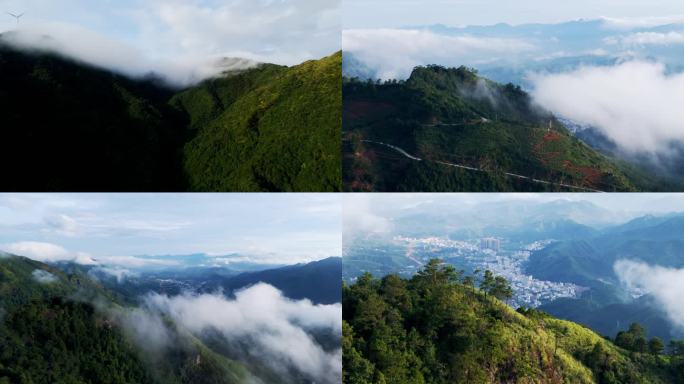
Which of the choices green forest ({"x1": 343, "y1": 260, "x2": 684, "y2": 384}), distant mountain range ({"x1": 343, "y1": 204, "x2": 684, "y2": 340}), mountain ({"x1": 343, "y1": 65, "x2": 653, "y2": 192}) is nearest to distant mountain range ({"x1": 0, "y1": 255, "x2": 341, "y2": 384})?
green forest ({"x1": 343, "y1": 260, "x2": 684, "y2": 384})

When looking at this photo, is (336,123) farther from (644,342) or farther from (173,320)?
(644,342)

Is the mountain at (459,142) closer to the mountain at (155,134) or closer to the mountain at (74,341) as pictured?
the mountain at (155,134)

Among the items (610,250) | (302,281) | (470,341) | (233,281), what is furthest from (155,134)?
(610,250)

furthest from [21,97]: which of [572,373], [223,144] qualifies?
[572,373]

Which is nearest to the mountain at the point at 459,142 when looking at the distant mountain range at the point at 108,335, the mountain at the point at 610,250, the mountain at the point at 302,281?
the mountain at the point at 610,250

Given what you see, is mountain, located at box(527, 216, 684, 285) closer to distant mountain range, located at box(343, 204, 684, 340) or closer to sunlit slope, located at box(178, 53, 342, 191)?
distant mountain range, located at box(343, 204, 684, 340)

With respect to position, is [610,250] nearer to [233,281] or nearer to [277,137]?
[277,137]
